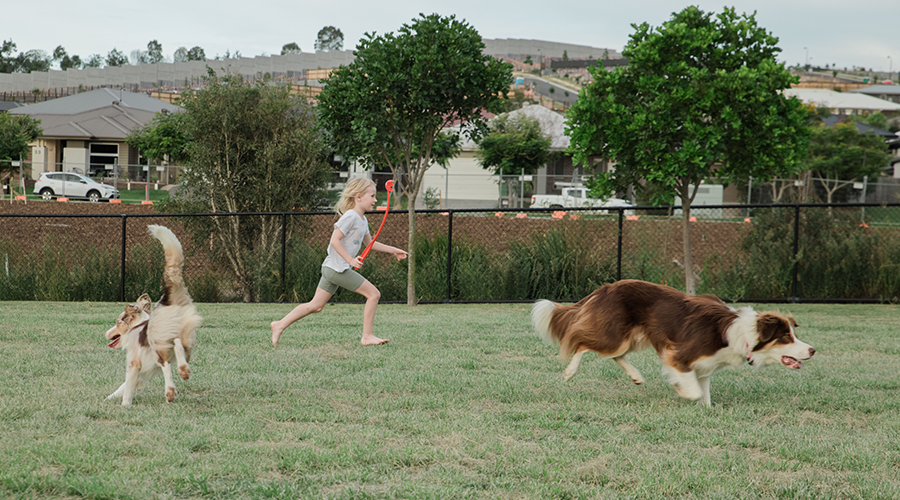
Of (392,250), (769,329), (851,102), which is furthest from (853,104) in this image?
(769,329)

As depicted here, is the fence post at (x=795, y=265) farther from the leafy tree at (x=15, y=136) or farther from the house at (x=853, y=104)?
the house at (x=853, y=104)

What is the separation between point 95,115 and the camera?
51.7m

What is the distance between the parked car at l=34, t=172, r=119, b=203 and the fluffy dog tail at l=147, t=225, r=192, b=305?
35249mm

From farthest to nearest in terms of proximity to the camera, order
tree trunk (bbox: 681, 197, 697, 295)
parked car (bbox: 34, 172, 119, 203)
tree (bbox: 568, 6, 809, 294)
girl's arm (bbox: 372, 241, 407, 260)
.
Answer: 1. parked car (bbox: 34, 172, 119, 203)
2. tree trunk (bbox: 681, 197, 697, 295)
3. tree (bbox: 568, 6, 809, 294)
4. girl's arm (bbox: 372, 241, 407, 260)

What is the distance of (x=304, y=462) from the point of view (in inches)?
154

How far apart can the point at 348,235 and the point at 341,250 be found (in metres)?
0.25

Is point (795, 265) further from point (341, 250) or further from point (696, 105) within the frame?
point (341, 250)

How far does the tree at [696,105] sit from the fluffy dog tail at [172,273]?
8561 millimetres

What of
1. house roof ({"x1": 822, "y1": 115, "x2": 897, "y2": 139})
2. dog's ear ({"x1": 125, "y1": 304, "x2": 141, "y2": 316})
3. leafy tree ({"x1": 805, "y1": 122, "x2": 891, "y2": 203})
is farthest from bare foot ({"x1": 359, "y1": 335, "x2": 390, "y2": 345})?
house roof ({"x1": 822, "y1": 115, "x2": 897, "y2": 139})

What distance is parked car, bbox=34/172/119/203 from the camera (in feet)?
123

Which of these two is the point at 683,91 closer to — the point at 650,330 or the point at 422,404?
the point at 650,330

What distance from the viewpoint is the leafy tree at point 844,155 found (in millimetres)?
48750

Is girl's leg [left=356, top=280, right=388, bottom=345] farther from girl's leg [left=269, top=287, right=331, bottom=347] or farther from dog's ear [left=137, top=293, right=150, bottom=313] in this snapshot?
dog's ear [left=137, top=293, right=150, bottom=313]

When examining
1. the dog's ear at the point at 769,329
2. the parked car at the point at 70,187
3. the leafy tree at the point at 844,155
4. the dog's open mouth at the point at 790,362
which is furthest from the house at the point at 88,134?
the dog's open mouth at the point at 790,362
